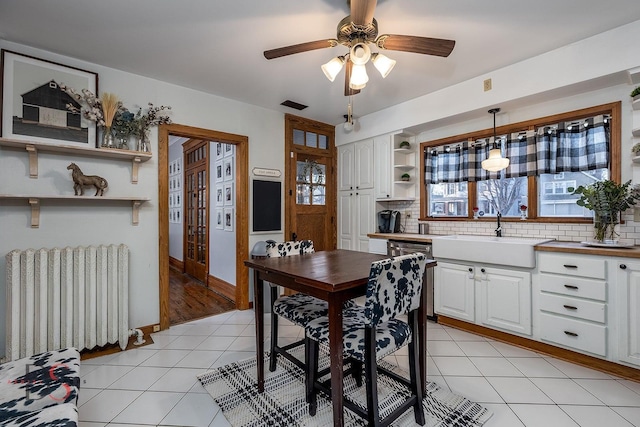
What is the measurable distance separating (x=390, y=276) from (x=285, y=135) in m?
3.07

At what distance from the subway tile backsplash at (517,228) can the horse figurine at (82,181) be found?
337 centimetres

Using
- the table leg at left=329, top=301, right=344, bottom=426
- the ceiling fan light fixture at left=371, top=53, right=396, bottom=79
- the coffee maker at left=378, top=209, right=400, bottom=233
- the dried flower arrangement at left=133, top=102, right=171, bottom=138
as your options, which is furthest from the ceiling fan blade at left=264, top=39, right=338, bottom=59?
the coffee maker at left=378, top=209, right=400, bottom=233

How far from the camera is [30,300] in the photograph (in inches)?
86.7

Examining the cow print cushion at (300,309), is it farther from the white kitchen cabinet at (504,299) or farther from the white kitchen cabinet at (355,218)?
the white kitchen cabinet at (355,218)

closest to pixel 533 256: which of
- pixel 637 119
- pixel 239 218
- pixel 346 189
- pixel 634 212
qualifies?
pixel 634 212

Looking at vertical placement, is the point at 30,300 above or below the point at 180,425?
above

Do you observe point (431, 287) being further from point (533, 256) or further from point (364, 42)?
point (364, 42)

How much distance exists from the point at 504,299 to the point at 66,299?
3.78m

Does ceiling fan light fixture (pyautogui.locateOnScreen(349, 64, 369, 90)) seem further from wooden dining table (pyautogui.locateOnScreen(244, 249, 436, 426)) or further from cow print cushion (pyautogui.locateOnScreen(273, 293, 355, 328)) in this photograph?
cow print cushion (pyautogui.locateOnScreen(273, 293, 355, 328))

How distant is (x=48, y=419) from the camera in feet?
3.60

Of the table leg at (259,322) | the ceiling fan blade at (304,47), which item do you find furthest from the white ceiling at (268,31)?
the table leg at (259,322)

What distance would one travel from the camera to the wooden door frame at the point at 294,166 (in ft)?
13.3

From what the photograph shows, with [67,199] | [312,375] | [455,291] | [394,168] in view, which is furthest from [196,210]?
[455,291]

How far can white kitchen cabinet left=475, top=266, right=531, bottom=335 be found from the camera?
8.39 ft
